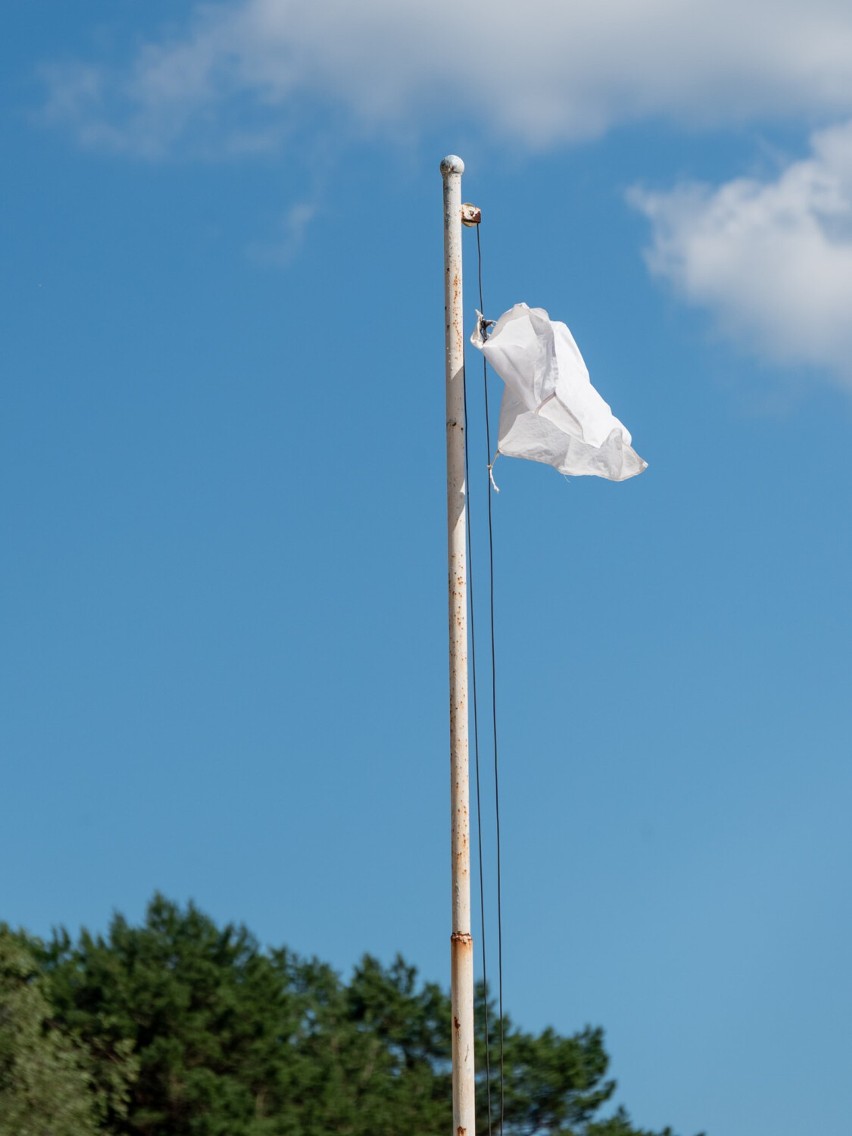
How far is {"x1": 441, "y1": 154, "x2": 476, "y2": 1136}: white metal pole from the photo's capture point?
8.05 meters

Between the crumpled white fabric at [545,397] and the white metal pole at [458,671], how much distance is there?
0.41 m

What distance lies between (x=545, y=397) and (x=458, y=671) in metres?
1.69

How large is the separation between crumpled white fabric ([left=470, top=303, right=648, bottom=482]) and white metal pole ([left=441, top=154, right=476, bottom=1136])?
41cm

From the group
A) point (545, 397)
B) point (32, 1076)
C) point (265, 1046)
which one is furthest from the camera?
point (265, 1046)

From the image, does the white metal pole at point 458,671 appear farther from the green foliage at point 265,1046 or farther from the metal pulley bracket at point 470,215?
the green foliage at point 265,1046

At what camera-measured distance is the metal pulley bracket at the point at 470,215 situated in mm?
8828

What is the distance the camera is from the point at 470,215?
8867 millimetres

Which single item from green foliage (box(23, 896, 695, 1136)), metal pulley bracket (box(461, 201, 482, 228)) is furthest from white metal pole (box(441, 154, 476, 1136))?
green foliage (box(23, 896, 695, 1136))

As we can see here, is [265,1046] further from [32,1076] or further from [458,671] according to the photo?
[458,671]

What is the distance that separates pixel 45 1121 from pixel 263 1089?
6031mm

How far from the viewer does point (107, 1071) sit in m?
21.0

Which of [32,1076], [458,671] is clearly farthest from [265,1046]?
[458,671]

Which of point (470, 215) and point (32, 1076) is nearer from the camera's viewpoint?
point (470, 215)

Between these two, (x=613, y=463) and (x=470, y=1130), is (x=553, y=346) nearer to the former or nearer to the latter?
(x=613, y=463)
